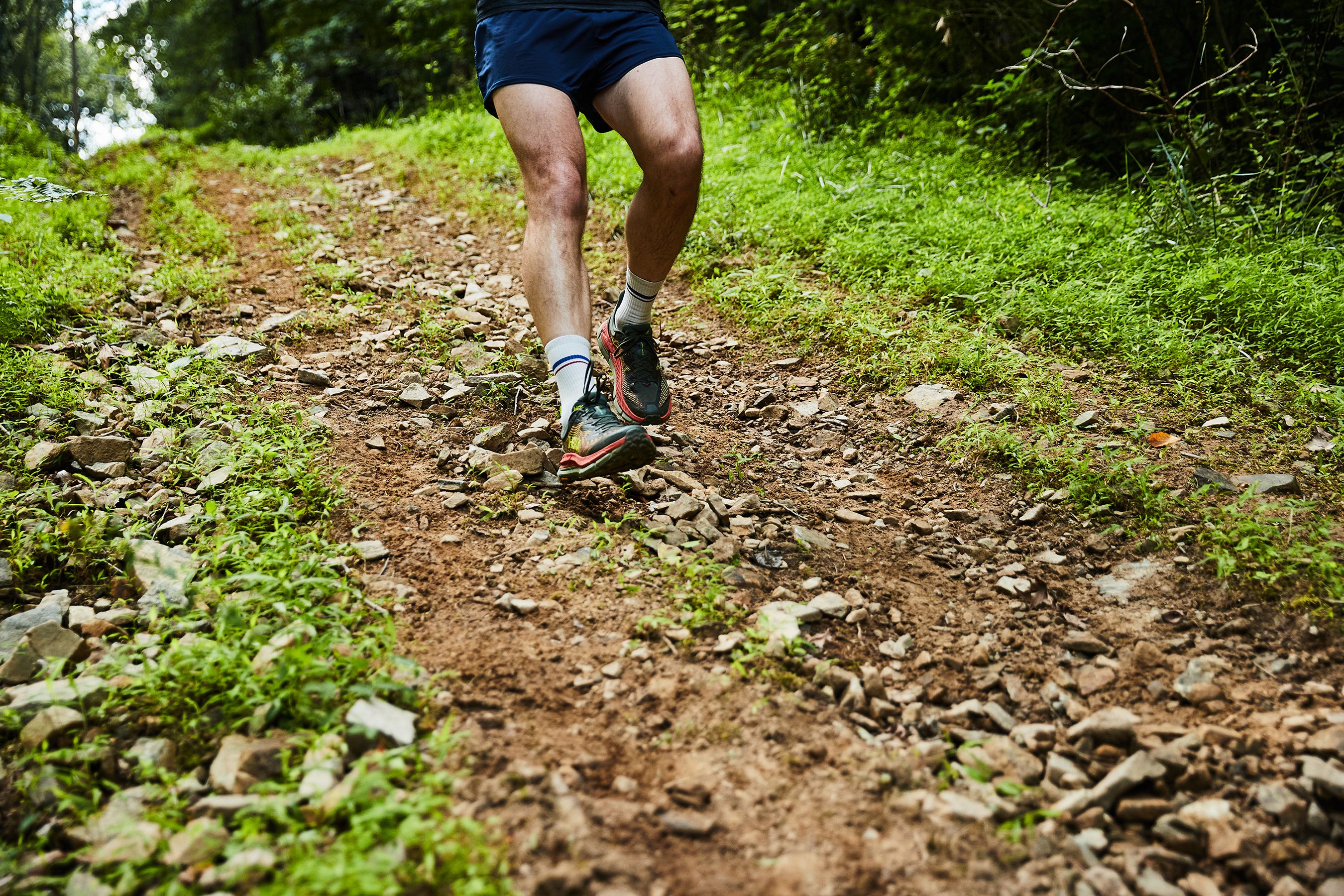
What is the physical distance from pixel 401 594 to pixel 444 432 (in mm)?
917

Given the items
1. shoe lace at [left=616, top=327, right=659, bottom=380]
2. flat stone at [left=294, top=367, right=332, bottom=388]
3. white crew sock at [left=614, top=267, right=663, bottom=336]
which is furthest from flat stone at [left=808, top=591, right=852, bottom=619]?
flat stone at [left=294, top=367, right=332, bottom=388]

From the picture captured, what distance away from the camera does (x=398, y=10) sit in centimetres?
1030

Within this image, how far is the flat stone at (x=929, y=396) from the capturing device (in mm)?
2777

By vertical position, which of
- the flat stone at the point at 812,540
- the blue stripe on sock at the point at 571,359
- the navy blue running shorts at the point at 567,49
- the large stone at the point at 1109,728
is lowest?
the large stone at the point at 1109,728

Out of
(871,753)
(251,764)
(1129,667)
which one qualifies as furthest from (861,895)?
(251,764)

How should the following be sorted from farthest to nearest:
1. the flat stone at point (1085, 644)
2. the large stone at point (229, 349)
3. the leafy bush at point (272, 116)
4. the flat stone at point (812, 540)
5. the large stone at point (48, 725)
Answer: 1. the leafy bush at point (272, 116)
2. the large stone at point (229, 349)
3. the flat stone at point (812, 540)
4. the flat stone at point (1085, 644)
5. the large stone at point (48, 725)

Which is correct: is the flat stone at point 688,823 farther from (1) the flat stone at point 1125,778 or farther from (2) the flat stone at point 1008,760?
(1) the flat stone at point 1125,778

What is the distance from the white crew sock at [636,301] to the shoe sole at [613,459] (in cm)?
75

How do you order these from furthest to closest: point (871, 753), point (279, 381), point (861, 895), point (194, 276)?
point (194, 276), point (279, 381), point (871, 753), point (861, 895)

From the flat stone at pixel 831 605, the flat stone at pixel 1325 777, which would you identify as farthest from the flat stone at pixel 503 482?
the flat stone at pixel 1325 777

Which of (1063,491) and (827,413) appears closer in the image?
(1063,491)

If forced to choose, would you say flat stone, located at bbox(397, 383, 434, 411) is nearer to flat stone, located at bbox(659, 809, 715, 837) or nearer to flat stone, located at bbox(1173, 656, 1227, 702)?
flat stone, located at bbox(659, 809, 715, 837)

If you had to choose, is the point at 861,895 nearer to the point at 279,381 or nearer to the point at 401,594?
the point at 401,594

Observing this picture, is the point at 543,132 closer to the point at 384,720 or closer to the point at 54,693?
the point at 384,720
